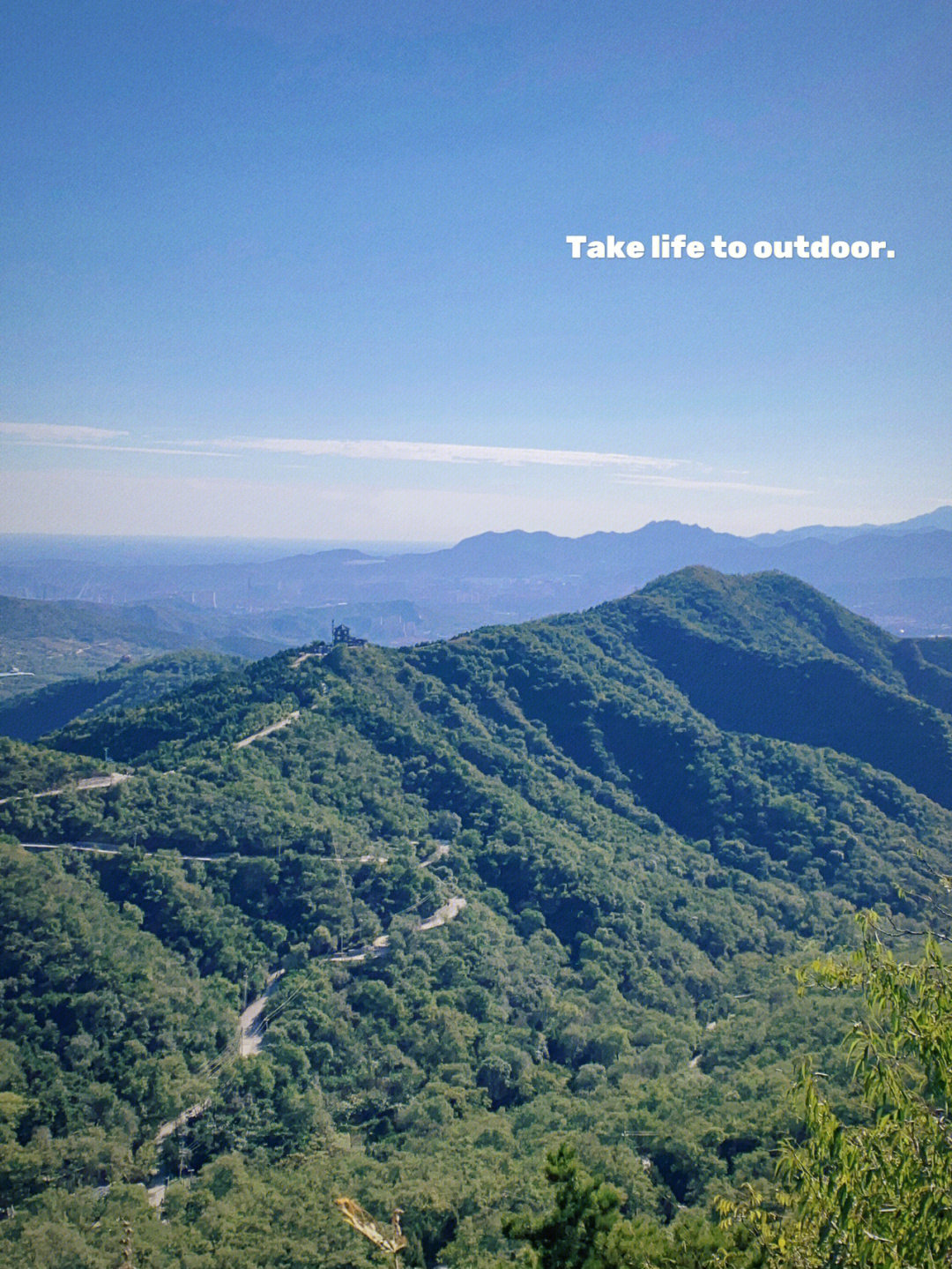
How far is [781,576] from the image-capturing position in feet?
271

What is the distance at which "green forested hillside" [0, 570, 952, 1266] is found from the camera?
21.2 m

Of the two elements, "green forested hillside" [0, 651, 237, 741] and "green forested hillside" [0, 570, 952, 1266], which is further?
"green forested hillside" [0, 651, 237, 741]

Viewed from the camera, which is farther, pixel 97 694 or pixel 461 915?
pixel 97 694

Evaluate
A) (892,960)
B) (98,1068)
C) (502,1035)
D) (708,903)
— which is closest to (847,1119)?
(502,1035)

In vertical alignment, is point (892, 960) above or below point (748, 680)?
above

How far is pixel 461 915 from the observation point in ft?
121

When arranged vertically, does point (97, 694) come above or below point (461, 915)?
above

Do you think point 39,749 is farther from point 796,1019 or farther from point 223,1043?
point 796,1019

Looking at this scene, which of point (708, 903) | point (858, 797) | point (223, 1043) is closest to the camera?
point (223, 1043)

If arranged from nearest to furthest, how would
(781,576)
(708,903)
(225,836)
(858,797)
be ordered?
(225,836) < (708,903) < (858,797) < (781,576)

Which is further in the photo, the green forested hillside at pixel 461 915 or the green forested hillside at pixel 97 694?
the green forested hillside at pixel 97 694

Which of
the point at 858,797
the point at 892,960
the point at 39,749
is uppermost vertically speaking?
the point at 892,960

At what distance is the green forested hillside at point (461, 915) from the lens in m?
21.2

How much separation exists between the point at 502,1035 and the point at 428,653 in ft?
107
